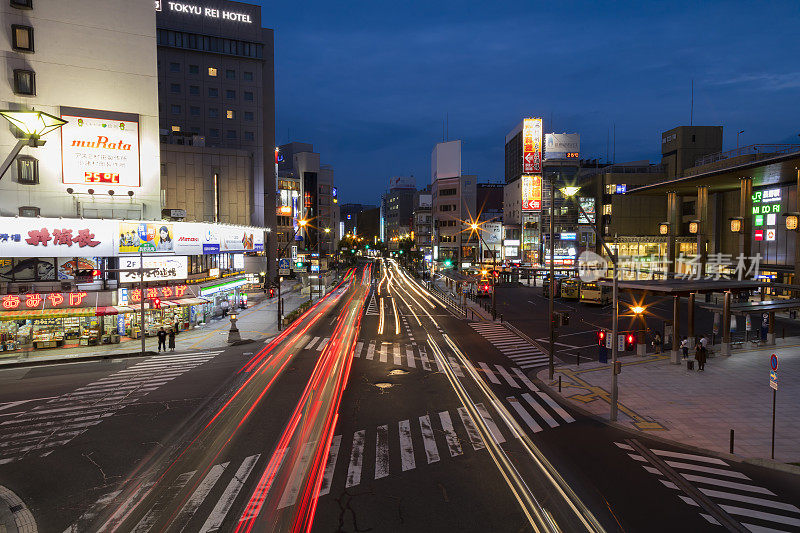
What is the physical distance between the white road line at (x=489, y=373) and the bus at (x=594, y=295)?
3181 centimetres

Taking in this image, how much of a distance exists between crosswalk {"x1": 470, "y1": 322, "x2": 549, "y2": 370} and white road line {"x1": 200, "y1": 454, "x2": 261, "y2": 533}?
1797 cm

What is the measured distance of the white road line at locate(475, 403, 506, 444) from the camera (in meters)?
16.1

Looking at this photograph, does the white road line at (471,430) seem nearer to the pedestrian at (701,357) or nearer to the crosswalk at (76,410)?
the crosswalk at (76,410)

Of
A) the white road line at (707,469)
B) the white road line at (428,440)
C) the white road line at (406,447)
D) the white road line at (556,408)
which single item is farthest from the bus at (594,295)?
the white road line at (406,447)

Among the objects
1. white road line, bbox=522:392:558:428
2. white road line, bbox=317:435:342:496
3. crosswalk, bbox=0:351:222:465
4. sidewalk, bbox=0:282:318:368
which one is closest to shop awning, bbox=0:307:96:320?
sidewalk, bbox=0:282:318:368

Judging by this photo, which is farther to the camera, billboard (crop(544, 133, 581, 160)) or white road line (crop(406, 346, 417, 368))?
billboard (crop(544, 133, 581, 160))

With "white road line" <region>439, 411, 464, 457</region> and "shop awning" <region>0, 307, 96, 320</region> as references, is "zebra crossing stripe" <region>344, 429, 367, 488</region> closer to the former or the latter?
"white road line" <region>439, 411, 464, 457</region>

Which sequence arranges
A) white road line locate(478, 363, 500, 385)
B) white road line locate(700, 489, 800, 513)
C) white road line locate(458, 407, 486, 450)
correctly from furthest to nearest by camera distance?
white road line locate(478, 363, 500, 385) → white road line locate(458, 407, 486, 450) → white road line locate(700, 489, 800, 513)

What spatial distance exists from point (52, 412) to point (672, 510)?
2303 cm

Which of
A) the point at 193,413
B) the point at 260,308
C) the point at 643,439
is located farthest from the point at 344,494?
the point at 260,308

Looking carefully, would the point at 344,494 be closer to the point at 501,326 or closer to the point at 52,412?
the point at 52,412

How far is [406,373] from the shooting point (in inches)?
1014

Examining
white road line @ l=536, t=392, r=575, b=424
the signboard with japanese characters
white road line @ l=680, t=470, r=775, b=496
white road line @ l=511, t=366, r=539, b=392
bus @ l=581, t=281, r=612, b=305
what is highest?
the signboard with japanese characters

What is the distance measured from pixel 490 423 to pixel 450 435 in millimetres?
2083
